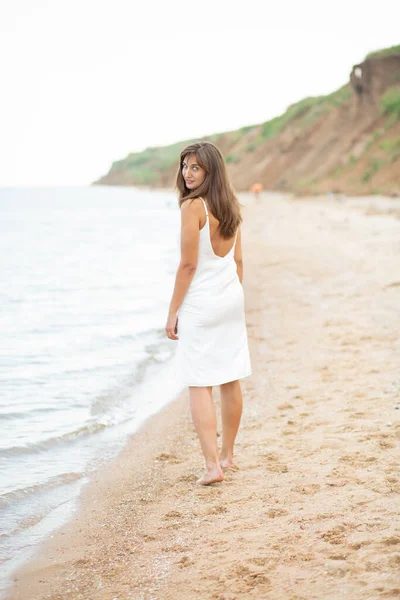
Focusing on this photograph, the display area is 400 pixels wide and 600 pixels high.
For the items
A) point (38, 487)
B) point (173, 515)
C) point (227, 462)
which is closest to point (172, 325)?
point (227, 462)

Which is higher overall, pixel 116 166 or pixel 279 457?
pixel 116 166

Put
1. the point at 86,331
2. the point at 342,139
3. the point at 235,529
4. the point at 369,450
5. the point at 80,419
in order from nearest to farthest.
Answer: the point at 235,529 < the point at 369,450 < the point at 80,419 < the point at 86,331 < the point at 342,139

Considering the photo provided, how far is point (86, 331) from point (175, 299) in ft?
18.8

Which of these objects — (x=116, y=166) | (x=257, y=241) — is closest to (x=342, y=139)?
(x=257, y=241)

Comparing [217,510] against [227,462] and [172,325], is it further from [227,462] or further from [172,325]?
[172,325]

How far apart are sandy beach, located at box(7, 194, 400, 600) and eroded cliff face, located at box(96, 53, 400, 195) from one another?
19529mm

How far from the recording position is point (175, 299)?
3.93 meters

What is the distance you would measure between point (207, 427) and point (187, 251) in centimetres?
98

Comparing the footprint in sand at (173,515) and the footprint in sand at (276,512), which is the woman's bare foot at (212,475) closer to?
the footprint in sand at (173,515)

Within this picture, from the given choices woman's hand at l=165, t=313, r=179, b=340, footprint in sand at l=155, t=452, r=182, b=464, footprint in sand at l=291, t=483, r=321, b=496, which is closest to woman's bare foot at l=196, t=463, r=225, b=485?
footprint in sand at l=291, t=483, r=321, b=496

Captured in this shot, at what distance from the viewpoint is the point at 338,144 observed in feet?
140

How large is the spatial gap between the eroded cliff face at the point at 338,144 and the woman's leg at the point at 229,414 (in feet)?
70.2

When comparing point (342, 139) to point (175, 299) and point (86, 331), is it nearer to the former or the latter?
point (86, 331)

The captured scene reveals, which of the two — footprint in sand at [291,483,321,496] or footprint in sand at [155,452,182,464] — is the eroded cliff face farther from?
footprint in sand at [291,483,321,496]
